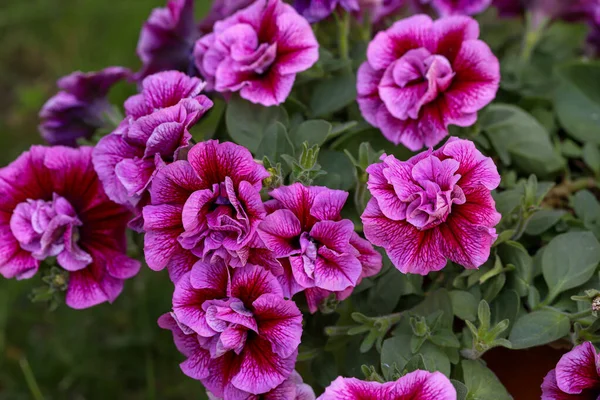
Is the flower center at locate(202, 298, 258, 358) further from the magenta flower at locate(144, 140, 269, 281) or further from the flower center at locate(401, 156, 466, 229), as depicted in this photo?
the flower center at locate(401, 156, 466, 229)

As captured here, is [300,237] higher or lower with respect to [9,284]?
higher

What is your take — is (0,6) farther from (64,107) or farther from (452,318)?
(452,318)

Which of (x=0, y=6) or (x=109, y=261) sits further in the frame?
(x=0, y=6)

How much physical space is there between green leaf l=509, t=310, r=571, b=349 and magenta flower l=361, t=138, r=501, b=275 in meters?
0.13

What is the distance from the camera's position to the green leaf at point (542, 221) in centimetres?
87

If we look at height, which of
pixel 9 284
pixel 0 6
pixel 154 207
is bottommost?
pixel 9 284

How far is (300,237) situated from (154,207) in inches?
6.0

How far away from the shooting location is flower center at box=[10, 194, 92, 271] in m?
0.82

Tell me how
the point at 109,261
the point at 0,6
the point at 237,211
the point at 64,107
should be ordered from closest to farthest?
the point at 237,211 → the point at 109,261 → the point at 64,107 → the point at 0,6

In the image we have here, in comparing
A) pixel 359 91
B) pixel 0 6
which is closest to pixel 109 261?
pixel 359 91

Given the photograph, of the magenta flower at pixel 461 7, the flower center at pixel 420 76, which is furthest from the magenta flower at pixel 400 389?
the magenta flower at pixel 461 7

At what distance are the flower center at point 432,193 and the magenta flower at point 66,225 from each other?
351mm

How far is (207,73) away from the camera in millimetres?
893

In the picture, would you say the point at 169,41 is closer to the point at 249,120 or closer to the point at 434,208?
the point at 249,120
